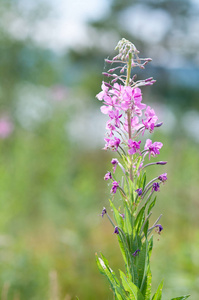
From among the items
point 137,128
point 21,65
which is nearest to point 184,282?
point 137,128

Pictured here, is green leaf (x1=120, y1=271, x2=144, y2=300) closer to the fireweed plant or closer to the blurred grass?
the fireweed plant

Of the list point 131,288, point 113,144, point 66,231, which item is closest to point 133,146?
point 113,144

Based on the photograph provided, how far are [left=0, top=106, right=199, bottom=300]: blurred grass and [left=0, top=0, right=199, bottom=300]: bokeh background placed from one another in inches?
0.7

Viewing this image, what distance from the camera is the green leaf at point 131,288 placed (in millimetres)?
1536

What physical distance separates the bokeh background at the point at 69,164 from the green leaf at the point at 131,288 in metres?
0.80

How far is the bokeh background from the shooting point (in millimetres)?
6055

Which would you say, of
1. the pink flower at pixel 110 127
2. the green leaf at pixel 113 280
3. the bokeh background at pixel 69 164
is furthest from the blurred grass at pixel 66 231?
the pink flower at pixel 110 127

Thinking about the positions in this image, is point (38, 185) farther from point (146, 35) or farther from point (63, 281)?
point (146, 35)

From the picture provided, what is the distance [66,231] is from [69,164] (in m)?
3.32

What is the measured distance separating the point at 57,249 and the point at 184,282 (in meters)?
3.98

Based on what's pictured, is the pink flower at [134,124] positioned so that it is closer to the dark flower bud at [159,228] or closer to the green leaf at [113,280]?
the dark flower bud at [159,228]

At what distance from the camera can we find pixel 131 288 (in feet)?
5.07

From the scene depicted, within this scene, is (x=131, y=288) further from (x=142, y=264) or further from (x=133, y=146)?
(x=133, y=146)

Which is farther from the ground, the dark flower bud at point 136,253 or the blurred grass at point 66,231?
the blurred grass at point 66,231
